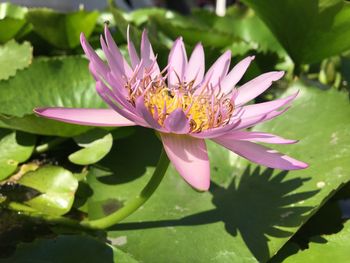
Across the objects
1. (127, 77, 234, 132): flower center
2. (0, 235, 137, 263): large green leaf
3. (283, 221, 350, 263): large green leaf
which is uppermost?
(127, 77, 234, 132): flower center

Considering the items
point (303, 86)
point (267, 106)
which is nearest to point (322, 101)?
point (303, 86)

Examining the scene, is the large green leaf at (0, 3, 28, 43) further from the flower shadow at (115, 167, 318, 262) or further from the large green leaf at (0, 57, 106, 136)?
the flower shadow at (115, 167, 318, 262)

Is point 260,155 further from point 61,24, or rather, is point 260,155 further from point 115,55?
point 61,24

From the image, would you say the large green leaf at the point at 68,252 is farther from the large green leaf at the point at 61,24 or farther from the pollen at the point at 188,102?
the large green leaf at the point at 61,24

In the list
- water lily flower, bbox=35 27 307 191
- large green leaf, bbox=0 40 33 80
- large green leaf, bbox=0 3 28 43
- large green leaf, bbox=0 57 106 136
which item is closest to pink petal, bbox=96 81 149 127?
water lily flower, bbox=35 27 307 191

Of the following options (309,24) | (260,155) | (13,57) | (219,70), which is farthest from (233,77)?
(13,57)
